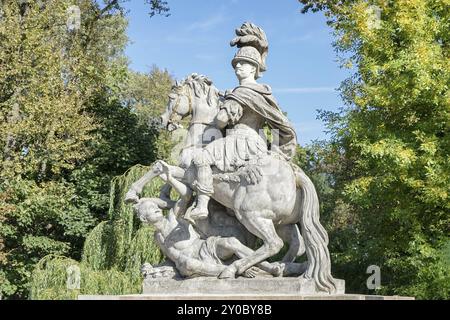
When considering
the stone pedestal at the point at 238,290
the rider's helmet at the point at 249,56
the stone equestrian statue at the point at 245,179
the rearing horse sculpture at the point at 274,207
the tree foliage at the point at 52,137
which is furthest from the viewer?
the tree foliage at the point at 52,137

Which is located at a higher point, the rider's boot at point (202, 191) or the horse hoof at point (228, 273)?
the rider's boot at point (202, 191)

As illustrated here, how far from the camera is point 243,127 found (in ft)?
23.3

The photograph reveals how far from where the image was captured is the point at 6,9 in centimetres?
1574

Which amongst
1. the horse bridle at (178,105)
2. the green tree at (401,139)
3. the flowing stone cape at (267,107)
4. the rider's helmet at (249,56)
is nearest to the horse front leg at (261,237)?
the flowing stone cape at (267,107)

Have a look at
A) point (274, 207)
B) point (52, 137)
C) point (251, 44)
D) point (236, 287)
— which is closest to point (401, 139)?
point (251, 44)

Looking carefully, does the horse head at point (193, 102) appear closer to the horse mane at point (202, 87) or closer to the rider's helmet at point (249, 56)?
the horse mane at point (202, 87)

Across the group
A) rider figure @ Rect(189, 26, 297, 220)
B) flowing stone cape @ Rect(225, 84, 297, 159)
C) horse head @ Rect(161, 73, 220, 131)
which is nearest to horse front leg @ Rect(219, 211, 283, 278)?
rider figure @ Rect(189, 26, 297, 220)

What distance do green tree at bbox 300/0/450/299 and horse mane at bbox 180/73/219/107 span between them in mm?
5834

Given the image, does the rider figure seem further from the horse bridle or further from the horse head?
the horse bridle

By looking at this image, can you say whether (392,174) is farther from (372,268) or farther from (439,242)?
(372,268)

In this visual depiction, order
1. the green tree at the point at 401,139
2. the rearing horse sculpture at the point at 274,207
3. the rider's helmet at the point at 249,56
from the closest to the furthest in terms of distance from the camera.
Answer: the rearing horse sculpture at the point at 274,207 → the rider's helmet at the point at 249,56 → the green tree at the point at 401,139

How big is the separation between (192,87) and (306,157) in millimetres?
11311

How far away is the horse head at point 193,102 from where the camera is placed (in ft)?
24.2

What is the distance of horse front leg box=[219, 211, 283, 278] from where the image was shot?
258 inches
